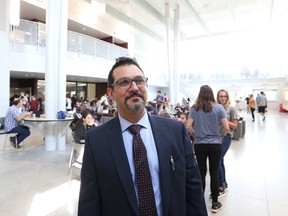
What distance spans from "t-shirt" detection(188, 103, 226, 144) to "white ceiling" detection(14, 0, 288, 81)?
35.8ft

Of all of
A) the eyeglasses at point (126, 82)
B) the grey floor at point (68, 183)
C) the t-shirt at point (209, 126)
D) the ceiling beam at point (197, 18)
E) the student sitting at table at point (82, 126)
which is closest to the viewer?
the eyeglasses at point (126, 82)

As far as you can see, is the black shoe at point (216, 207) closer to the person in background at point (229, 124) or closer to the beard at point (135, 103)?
the person in background at point (229, 124)

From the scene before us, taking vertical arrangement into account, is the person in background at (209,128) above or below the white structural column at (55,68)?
below

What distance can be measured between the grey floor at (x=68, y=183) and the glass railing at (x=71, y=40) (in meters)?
5.58

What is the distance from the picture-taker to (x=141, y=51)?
1845cm

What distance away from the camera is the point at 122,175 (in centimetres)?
93

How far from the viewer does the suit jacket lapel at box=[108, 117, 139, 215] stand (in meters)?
0.93

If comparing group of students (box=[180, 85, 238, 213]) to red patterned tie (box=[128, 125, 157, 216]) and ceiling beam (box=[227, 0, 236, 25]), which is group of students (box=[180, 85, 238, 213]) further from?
ceiling beam (box=[227, 0, 236, 25])

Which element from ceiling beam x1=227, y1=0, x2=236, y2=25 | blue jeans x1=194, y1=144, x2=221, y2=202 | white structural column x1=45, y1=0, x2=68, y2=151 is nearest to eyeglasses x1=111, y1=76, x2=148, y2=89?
blue jeans x1=194, y1=144, x2=221, y2=202

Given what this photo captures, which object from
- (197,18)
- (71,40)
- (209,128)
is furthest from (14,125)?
(197,18)

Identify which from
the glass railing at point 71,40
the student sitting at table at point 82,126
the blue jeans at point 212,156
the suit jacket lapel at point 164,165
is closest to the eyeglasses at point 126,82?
the suit jacket lapel at point 164,165

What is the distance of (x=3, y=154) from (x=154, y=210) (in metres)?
5.22

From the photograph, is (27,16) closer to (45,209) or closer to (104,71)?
(104,71)

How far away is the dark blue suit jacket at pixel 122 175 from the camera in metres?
0.94
